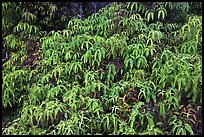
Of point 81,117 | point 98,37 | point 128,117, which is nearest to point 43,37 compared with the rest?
point 98,37

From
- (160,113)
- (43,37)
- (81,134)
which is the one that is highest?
(43,37)

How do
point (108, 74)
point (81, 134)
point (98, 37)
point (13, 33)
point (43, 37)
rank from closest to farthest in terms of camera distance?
point (81, 134), point (108, 74), point (98, 37), point (43, 37), point (13, 33)

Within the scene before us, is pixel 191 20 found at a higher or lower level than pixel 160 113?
higher

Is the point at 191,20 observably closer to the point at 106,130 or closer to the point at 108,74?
the point at 108,74

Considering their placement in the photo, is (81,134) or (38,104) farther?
(38,104)

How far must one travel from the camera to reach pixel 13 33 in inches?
111

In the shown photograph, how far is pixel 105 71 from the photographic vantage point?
2.31 m

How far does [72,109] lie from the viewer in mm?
2064

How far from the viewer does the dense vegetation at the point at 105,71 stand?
198 centimetres

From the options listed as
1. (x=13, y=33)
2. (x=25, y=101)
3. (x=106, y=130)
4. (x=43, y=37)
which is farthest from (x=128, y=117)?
(x=13, y=33)

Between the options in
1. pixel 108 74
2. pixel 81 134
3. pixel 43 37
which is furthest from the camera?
pixel 43 37

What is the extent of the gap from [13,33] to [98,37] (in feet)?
3.35

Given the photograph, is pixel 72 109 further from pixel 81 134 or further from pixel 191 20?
pixel 191 20

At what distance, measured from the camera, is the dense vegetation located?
1.98m
